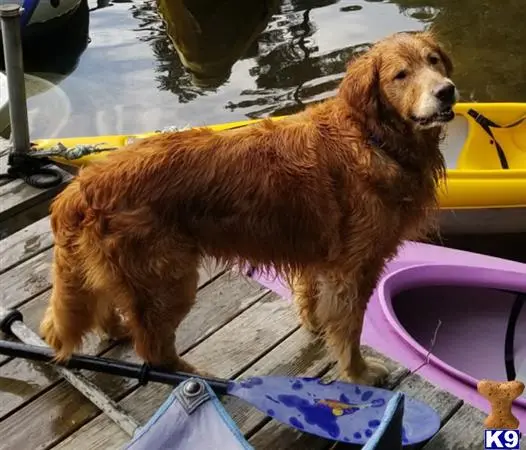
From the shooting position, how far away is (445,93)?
2393 millimetres

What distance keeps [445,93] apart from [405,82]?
6.1 inches

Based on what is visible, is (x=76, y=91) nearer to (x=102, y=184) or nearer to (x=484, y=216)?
(x=484, y=216)

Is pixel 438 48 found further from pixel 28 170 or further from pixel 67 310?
pixel 28 170

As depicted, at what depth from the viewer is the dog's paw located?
2.79 metres

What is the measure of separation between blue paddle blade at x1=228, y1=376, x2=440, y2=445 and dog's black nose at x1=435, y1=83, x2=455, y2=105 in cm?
102

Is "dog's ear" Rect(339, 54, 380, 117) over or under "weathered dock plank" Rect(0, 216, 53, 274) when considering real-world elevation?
over

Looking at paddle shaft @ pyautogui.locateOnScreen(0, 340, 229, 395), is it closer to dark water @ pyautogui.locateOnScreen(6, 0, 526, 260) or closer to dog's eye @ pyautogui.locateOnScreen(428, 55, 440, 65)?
dog's eye @ pyautogui.locateOnScreen(428, 55, 440, 65)

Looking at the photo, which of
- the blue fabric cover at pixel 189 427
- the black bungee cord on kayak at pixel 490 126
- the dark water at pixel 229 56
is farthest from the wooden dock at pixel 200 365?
the dark water at pixel 229 56

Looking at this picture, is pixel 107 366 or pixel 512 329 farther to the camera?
pixel 512 329

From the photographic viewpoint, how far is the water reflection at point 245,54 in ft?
24.2

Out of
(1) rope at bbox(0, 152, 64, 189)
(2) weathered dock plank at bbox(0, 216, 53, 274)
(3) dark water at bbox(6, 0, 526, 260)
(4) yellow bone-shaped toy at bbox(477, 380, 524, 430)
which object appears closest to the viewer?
(4) yellow bone-shaped toy at bbox(477, 380, 524, 430)

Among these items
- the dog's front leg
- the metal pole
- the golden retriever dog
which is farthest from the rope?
the dog's front leg

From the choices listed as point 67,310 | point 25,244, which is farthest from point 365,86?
point 25,244

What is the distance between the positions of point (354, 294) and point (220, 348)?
0.56 meters
